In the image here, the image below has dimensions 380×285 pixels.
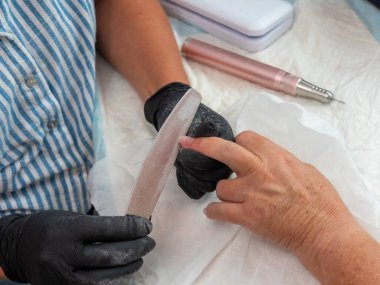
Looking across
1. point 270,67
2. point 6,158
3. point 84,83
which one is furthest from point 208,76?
point 6,158

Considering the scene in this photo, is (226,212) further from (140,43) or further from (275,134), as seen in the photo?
(140,43)

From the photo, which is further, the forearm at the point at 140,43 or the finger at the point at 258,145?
the forearm at the point at 140,43

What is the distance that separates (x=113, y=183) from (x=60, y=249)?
18 cm

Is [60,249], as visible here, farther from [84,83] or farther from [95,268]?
[84,83]

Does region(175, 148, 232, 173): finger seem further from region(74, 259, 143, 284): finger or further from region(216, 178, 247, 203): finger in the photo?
region(74, 259, 143, 284): finger

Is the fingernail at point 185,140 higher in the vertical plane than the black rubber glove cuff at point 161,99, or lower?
higher

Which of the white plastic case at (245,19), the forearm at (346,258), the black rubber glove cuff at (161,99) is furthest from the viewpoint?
the white plastic case at (245,19)

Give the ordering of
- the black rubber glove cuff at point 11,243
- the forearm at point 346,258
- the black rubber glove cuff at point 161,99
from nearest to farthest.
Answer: the forearm at point 346,258, the black rubber glove cuff at point 11,243, the black rubber glove cuff at point 161,99

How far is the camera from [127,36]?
0.96 m

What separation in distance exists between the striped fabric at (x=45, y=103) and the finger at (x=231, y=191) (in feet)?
0.87

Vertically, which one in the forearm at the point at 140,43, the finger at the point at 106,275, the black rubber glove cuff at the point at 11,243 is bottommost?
the black rubber glove cuff at the point at 11,243

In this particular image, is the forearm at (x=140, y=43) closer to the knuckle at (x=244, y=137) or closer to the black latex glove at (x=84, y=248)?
the knuckle at (x=244, y=137)

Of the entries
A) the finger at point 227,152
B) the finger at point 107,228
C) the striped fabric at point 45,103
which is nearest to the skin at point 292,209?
the finger at point 227,152

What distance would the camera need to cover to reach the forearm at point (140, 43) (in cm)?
92
